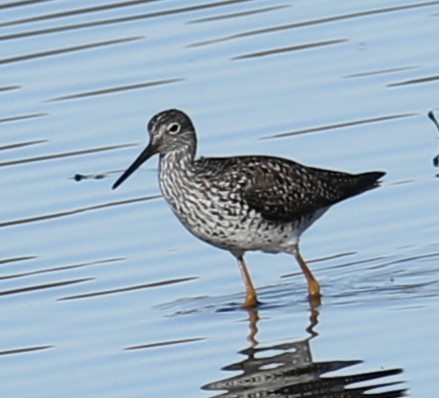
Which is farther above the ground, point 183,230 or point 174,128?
point 174,128

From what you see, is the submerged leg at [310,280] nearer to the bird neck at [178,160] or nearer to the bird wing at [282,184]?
the bird wing at [282,184]

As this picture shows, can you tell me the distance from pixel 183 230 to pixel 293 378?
3504 millimetres

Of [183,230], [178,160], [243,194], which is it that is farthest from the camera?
[183,230]

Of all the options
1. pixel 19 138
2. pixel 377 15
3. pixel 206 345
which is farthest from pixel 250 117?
pixel 206 345

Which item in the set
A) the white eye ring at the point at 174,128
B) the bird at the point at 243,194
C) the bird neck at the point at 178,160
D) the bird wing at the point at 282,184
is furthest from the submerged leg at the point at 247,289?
the white eye ring at the point at 174,128

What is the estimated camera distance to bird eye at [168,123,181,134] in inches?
548

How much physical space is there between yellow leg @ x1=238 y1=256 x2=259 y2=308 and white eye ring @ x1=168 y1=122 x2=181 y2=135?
93 centimetres

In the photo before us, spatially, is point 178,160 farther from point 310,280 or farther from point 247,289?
point 310,280

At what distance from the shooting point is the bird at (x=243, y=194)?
13.5 meters

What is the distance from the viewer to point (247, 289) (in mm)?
13523

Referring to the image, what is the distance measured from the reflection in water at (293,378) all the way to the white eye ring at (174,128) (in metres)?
2.03

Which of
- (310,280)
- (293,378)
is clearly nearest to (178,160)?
(310,280)

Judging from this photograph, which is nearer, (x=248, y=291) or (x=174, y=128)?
(x=248, y=291)

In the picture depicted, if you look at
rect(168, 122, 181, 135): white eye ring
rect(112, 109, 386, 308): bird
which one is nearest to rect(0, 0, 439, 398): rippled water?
rect(112, 109, 386, 308): bird
